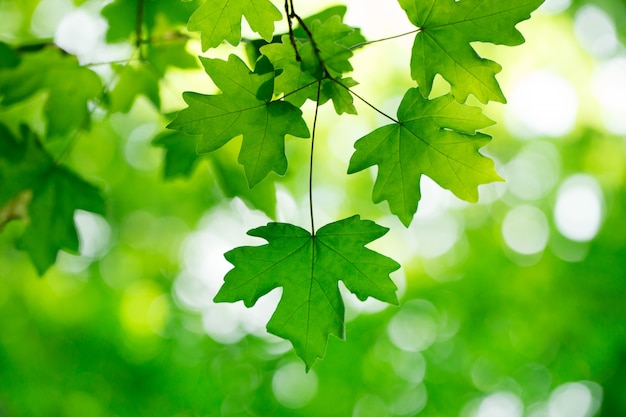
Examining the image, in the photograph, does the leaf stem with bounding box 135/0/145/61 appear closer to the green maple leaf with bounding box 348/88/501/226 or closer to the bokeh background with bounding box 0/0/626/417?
the green maple leaf with bounding box 348/88/501/226

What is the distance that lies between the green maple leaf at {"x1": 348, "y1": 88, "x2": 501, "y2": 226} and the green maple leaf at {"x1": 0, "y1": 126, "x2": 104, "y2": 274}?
1.47 meters

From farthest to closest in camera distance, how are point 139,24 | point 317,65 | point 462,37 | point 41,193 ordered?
point 41,193 → point 139,24 → point 462,37 → point 317,65

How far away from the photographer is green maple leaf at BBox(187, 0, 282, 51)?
1.60 metres

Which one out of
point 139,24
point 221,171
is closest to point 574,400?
point 221,171

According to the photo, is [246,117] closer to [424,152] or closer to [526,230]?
[424,152]

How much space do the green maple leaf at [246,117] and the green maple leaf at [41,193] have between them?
1153 mm

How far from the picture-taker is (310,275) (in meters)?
1.77

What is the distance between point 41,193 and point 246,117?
4.45ft

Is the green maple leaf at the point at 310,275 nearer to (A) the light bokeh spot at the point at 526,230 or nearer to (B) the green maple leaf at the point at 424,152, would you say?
(B) the green maple leaf at the point at 424,152

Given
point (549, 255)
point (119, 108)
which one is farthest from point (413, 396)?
point (119, 108)

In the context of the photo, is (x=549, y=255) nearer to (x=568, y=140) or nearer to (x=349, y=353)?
(x=568, y=140)

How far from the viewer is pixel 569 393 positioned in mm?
10531

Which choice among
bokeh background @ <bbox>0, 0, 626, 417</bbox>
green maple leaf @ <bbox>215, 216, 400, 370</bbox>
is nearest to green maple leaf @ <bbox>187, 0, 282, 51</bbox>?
green maple leaf @ <bbox>215, 216, 400, 370</bbox>

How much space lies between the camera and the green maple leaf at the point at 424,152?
1.70 m
